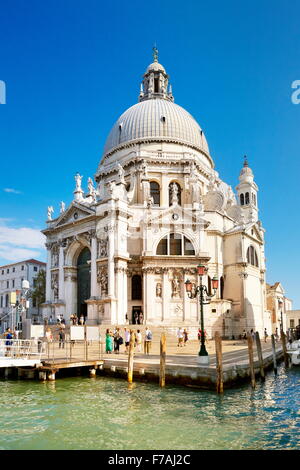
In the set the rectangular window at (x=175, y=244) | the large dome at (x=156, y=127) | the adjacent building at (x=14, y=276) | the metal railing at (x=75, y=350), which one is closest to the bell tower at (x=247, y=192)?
the large dome at (x=156, y=127)

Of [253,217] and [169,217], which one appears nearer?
[169,217]

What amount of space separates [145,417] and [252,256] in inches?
1091

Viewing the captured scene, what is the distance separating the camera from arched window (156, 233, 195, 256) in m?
30.8

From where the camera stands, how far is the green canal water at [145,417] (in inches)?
322

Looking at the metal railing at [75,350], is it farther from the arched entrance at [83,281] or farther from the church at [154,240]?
the arched entrance at [83,281]

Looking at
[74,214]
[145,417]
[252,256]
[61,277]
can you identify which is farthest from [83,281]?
[145,417]

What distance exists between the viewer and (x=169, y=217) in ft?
102

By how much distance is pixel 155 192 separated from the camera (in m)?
35.7

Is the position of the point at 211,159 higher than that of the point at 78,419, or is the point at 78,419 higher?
the point at 211,159

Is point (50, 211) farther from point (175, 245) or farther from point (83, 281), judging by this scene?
point (175, 245)

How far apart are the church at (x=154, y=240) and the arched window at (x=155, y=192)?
87 mm
